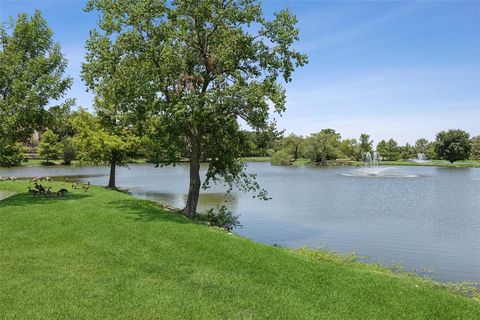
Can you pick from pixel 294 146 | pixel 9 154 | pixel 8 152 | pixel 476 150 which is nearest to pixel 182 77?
pixel 8 152

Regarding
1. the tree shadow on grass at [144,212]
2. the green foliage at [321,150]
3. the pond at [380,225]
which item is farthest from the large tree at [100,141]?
the green foliage at [321,150]

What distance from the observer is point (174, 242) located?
14875mm

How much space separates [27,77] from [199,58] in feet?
37.6

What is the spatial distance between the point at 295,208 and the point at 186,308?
963 inches

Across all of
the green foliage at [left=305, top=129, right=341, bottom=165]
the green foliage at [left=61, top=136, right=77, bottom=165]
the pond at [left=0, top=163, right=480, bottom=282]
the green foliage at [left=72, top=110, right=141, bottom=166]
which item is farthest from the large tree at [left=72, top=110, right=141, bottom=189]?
the green foliage at [left=305, top=129, right=341, bottom=165]

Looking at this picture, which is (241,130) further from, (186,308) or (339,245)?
(186,308)

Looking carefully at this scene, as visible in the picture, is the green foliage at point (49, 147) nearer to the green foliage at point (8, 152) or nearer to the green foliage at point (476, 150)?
the green foliage at point (8, 152)

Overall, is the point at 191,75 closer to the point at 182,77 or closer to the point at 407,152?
the point at 182,77

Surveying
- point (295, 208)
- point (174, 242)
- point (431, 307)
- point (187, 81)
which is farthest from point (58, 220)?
point (295, 208)

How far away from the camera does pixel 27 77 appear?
81.7 feet

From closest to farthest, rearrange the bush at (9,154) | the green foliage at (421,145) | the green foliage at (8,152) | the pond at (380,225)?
the pond at (380,225) → the green foliage at (8,152) → the bush at (9,154) → the green foliage at (421,145)

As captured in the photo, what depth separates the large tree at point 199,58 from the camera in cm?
1884

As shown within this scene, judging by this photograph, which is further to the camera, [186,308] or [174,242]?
Result: [174,242]

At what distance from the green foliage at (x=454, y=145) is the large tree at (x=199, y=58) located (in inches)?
5192
